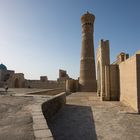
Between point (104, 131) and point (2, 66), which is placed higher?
point (2, 66)

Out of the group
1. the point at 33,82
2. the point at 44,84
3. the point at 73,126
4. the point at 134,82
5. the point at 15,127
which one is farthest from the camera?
the point at 33,82

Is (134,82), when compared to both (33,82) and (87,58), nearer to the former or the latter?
(87,58)

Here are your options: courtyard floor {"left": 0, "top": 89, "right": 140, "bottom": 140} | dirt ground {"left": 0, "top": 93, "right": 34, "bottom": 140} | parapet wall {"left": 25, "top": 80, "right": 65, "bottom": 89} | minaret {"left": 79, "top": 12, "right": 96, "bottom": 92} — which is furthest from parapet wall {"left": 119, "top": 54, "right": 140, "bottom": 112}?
parapet wall {"left": 25, "top": 80, "right": 65, "bottom": 89}

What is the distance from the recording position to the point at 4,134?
151 inches

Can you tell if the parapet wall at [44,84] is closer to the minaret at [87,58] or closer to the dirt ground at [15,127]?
the minaret at [87,58]

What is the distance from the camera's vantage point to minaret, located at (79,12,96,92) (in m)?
27.9

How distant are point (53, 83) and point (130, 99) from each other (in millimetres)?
24302

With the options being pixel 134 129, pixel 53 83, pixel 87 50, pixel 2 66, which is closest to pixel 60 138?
pixel 134 129

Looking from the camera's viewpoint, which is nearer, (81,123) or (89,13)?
(81,123)

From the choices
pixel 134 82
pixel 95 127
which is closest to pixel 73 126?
pixel 95 127

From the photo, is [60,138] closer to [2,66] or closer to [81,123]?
[81,123]

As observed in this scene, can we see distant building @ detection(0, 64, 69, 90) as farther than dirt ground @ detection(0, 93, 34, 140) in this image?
Yes

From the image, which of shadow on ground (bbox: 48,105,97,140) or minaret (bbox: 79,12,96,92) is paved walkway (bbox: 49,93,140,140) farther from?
minaret (bbox: 79,12,96,92)

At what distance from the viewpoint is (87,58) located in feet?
92.0
